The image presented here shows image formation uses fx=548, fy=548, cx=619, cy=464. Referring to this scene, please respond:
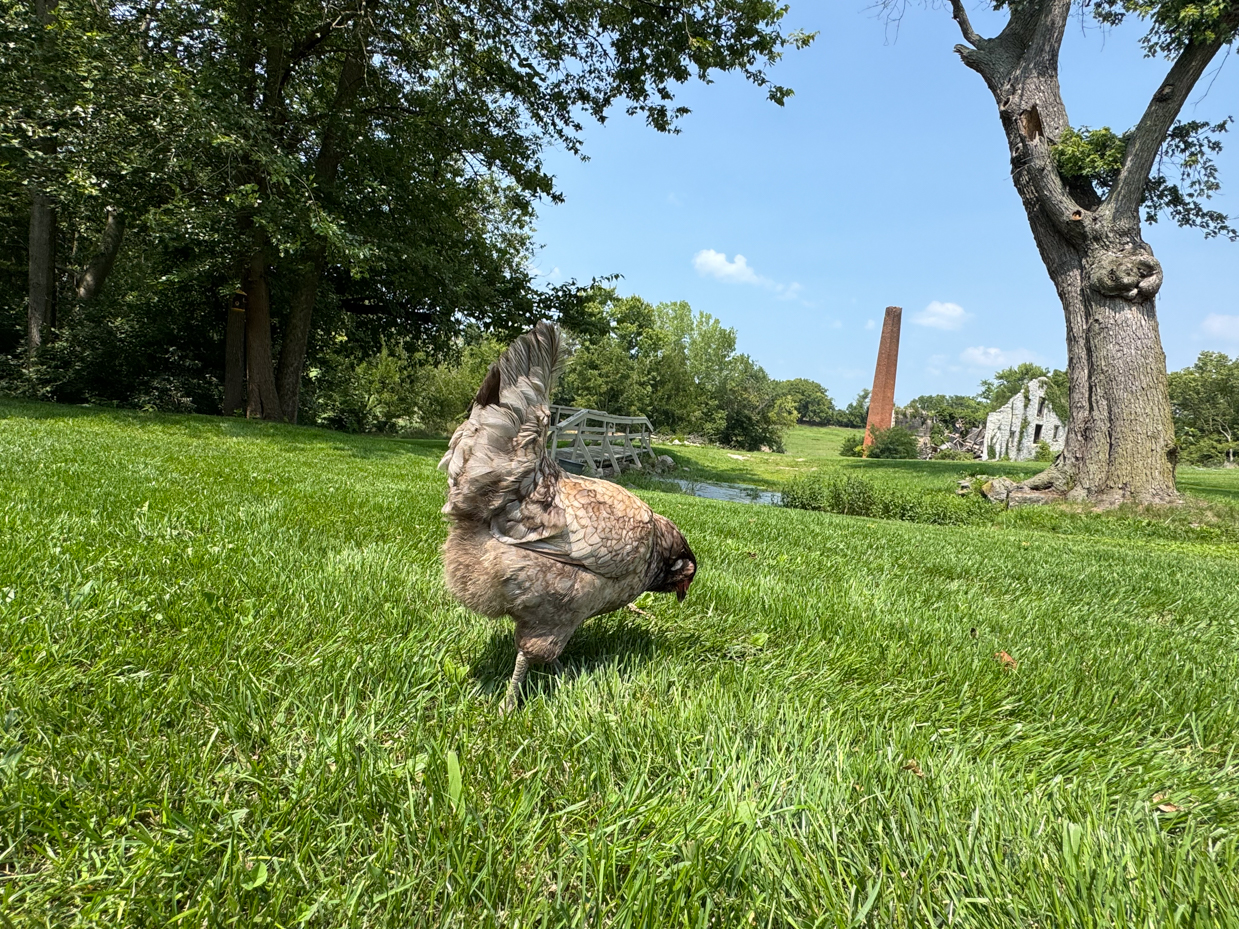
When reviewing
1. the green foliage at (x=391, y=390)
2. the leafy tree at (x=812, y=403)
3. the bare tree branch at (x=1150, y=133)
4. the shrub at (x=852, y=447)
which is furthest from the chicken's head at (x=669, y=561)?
the leafy tree at (x=812, y=403)

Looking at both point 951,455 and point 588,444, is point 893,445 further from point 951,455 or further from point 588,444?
point 588,444

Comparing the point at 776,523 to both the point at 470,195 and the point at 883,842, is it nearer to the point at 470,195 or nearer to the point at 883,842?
the point at 883,842

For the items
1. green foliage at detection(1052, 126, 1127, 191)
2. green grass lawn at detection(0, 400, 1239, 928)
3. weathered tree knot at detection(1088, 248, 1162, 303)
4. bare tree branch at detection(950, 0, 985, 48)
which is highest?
bare tree branch at detection(950, 0, 985, 48)

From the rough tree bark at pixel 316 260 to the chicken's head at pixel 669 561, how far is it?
13.9 m

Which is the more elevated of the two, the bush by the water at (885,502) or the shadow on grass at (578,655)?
the bush by the water at (885,502)

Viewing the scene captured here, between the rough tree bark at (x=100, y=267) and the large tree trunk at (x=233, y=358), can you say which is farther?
the rough tree bark at (x=100, y=267)

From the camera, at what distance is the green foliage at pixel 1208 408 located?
4834 centimetres

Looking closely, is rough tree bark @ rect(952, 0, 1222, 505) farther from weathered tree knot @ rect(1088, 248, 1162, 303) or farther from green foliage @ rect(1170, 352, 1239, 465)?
green foliage @ rect(1170, 352, 1239, 465)

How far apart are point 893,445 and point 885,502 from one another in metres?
25.4

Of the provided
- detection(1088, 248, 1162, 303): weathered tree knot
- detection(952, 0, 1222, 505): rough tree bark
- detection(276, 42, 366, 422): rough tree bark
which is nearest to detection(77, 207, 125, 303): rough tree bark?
detection(276, 42, 366, 422): rough tree bark

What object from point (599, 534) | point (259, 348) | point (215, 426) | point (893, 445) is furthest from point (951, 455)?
point (599, 534)

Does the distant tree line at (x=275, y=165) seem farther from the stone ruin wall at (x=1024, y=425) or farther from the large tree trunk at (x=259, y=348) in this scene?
the stone ruin wall at (x=1024, y=425)

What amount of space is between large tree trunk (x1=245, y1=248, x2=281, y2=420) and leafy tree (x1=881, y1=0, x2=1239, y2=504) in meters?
19.5

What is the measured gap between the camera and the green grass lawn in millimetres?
1272
